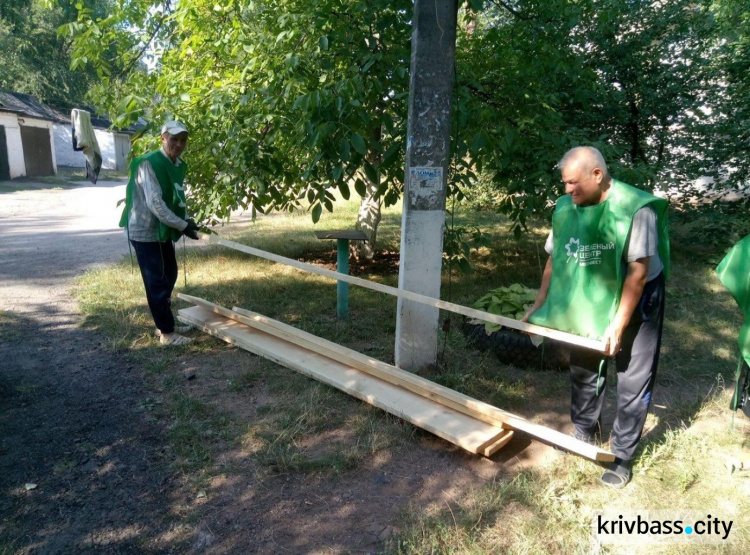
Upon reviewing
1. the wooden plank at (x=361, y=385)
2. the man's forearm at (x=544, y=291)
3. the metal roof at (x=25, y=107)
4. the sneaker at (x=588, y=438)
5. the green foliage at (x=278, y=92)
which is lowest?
the sneaker at (x=588, y=438)

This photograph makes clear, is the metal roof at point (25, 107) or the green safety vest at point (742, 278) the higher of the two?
the metal roof at point (25, 107)

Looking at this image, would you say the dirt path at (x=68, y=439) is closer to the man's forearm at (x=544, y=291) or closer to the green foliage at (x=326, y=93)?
the green foliage at (x=326, y=93)

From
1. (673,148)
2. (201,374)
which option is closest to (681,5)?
(673,148)

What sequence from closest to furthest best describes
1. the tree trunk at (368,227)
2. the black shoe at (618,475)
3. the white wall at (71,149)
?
the black shoe at (618,475)
the tree trunk at (368,227)
the white wall at (71,149)

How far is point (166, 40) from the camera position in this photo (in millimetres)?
6945

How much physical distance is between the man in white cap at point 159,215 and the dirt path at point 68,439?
25.0 inches

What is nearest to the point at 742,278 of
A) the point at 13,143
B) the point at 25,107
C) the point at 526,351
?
the point at 526,351

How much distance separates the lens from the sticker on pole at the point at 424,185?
3.99 meters

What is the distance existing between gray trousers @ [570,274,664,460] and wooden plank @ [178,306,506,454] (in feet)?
2.10

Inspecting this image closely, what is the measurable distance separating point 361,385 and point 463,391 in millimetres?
781

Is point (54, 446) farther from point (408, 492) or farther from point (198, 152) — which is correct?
point (198, 152)

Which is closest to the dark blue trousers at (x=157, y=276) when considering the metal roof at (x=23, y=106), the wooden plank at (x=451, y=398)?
the wooden plank at (x=451, y=398)

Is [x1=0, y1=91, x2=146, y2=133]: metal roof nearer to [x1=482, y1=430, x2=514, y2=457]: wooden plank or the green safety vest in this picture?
[x1=482, y1=430, x2=514, y2=457]: wooden plank

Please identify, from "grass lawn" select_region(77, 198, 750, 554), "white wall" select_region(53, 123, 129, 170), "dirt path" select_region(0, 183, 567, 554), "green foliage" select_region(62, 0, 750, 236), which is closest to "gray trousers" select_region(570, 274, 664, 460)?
"grass lawn" select_region(77, 198, 750, 554)
